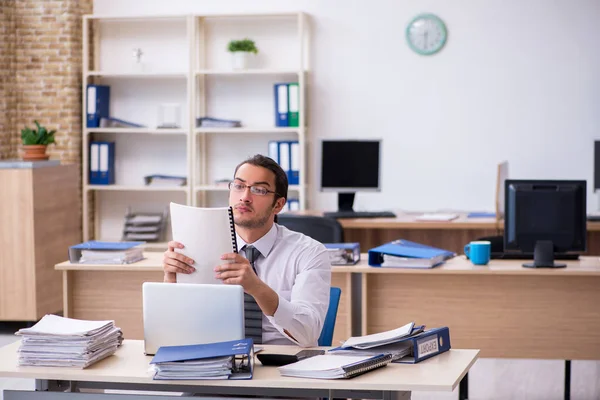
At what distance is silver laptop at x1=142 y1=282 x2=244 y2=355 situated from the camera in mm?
2516

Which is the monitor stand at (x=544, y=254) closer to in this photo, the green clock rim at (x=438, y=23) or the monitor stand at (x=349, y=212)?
the monitor stand at (x=349, y=212)

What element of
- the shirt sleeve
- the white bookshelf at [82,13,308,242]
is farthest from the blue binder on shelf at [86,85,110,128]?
the shirt sleeve

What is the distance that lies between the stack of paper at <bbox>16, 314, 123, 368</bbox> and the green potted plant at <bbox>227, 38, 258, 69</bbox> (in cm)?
458

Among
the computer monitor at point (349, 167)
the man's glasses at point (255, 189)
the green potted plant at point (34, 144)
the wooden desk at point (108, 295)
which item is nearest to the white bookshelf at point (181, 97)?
the computer monitor at point (349, 167)

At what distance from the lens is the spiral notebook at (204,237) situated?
8.49 ft

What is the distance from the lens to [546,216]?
4430mm

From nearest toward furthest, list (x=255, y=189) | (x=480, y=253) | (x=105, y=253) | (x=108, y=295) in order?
(x=255, y=189) → (x=480, y=253) → (x=105, y=253) → (x=108, y=295)

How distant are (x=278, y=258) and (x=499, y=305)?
68.6 inches

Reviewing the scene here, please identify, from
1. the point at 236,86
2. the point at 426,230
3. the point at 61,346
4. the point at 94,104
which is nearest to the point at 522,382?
the point at 426,230

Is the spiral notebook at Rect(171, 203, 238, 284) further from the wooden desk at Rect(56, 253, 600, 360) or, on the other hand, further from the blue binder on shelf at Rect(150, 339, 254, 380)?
the wooden desk at Rect(56, 253, 600, 360)

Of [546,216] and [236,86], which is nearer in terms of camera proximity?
[546,216]

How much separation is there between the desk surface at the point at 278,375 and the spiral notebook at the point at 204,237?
297 mm

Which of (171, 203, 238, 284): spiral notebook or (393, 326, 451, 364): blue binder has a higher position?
(171, 203, 238, 284): spiral notebook

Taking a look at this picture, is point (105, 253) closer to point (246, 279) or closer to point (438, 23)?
point (246, 279)
